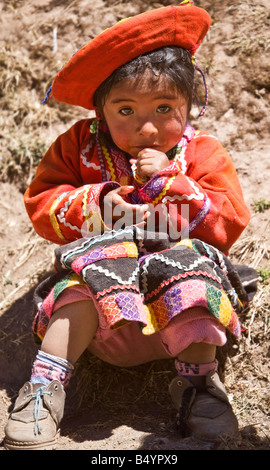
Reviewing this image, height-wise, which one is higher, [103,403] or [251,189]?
[251,189]

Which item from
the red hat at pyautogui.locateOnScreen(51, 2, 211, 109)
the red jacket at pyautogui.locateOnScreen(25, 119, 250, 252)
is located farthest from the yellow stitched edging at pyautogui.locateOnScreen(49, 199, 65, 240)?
the red hat at pyautogui.locateOnScreen(51, 2, 211, 109)

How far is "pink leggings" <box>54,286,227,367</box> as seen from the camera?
2307mm

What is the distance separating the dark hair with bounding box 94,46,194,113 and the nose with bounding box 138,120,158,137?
0.18 m

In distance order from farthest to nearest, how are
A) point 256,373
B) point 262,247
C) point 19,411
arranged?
point 262,247, point 256,373, point 19,411

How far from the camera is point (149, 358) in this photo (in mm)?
2814

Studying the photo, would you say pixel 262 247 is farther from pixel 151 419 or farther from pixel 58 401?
pixel 58 401

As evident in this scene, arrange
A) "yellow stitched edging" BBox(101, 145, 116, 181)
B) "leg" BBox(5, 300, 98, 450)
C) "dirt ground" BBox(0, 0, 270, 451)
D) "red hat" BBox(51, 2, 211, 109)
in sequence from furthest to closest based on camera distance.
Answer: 1. "yellow stitched edging" BBox(101, 145, 116, 181)
2. "dirt ground" BBox(0, 0, 270, 451)
3. "red hat" BBox(51, 2, 211, 109)
4. "leg" BBox(5, 300, 98, 450)

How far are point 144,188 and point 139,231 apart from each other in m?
0.18

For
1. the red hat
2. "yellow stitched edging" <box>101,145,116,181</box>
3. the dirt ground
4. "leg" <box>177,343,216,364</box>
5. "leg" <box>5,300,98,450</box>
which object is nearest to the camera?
"leg" <box>5,300,98,450</box>

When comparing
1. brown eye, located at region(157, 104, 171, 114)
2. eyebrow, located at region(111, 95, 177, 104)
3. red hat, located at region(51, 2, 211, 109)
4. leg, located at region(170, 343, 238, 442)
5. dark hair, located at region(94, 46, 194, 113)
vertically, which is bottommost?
leg, located at region(170, 343, 238, 442)

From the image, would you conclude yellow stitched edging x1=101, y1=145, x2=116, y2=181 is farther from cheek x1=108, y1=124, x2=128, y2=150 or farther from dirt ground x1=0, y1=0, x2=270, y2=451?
dirt ground x1=0, y1=0, x2=270, y2=451

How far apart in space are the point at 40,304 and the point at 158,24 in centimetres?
130
